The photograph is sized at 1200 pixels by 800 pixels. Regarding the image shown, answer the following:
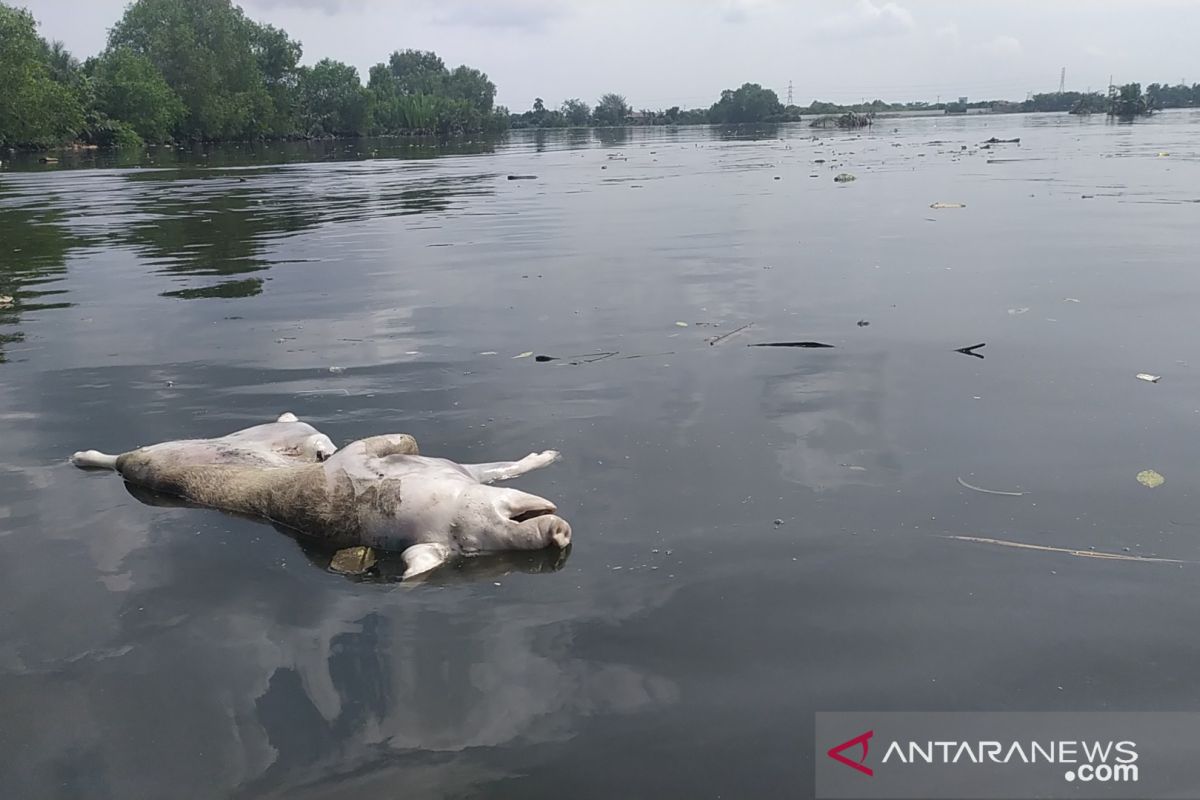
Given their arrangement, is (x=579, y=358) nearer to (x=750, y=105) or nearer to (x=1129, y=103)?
(x=1129, y=103)

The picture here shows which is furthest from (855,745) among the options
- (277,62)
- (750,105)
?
(750,105)

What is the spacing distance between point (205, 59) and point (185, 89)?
451 cm

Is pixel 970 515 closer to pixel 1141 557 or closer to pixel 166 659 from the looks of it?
pixel 1141 557

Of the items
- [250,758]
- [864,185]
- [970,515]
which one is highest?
[864,185]

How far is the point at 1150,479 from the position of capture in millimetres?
5621

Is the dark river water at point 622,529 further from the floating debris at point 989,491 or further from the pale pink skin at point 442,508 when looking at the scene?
the pale pink skin at point 442,508

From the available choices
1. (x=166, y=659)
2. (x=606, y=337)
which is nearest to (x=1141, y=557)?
(x=166, y=659)

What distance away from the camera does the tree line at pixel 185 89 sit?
245 ft

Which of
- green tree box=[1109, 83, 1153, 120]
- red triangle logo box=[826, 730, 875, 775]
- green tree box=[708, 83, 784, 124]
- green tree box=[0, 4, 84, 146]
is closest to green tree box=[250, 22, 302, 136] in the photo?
green tree box=[0, 4, 84, 146]

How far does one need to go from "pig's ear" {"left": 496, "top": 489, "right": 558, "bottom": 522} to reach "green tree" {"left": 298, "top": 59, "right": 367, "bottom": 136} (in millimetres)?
139484

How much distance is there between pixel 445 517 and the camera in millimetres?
5434

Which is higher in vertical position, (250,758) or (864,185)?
(864,185)

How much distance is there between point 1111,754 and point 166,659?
397 cm

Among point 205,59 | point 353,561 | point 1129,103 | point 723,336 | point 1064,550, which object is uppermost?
point 205,59
